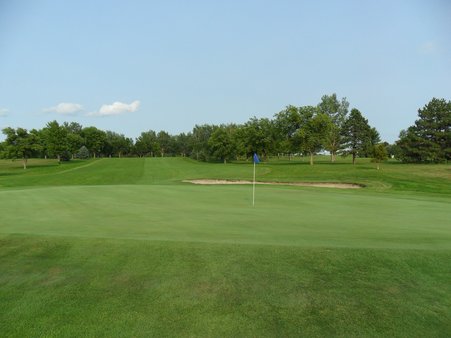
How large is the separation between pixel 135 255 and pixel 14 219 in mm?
6027

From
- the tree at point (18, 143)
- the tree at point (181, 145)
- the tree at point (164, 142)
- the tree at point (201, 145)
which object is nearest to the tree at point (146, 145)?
the tree at point (164, 142)

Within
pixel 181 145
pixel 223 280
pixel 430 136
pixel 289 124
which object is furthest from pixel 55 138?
pixel 223 280

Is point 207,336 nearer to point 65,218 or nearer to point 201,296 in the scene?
point 201,296

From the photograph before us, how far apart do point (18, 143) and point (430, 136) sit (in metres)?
80.0

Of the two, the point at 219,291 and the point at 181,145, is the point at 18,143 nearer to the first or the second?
the point at 219,291

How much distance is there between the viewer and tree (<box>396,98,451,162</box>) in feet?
230

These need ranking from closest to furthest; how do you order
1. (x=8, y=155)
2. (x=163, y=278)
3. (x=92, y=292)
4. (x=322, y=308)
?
(x=322, y=308) < (x=92, y=292) < (x=163, y=278) < (x=8, y=155)

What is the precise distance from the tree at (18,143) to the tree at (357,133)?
208 ft

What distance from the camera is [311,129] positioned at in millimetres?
70125

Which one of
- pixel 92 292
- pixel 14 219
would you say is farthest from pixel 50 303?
pixel 14 219

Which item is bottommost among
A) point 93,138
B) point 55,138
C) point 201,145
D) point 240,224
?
point 240,224

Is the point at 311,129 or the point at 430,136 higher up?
the point at 311,129

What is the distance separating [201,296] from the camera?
490cm

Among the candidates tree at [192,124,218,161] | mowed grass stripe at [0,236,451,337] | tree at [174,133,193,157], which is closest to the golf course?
mowed grass stripe at [0,236,451,337]
